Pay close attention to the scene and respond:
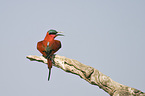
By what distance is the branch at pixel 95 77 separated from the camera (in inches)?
215

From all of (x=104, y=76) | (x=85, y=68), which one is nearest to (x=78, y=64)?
(x=85, y=68)

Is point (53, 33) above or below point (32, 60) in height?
above

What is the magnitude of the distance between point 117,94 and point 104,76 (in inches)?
18.7

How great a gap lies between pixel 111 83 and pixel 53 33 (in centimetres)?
169

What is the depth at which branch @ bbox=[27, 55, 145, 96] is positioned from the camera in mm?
5449

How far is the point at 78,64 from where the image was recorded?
5621 millimetres

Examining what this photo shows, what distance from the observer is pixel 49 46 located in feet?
18.2

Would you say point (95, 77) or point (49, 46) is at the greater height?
point (49, 46)

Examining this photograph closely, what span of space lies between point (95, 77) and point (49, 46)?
3.96 ft

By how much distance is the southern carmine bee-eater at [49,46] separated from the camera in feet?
18.2

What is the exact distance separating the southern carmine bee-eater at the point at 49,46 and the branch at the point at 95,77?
7.8 inches

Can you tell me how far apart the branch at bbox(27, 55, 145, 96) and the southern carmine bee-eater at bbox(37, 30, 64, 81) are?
0.65ft

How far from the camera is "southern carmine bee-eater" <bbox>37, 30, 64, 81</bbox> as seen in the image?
555 cm

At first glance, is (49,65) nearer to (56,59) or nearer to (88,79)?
(56,59)
